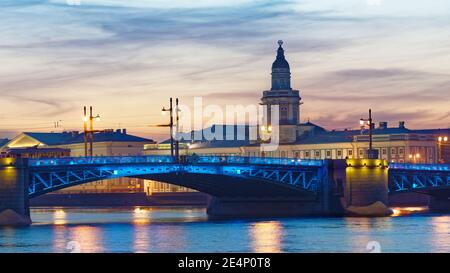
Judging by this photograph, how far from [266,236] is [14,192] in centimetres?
2542

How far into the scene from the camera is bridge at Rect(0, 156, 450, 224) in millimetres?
108688

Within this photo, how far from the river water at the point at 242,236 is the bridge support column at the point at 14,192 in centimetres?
167

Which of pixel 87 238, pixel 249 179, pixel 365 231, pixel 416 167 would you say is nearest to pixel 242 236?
pixel 365 231

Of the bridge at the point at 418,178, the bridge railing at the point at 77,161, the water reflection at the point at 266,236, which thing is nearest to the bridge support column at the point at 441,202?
the bridge at the point at 418,178

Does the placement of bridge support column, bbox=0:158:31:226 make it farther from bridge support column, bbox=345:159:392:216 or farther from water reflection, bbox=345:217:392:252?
bridge support column, bbox=345:159:392:216

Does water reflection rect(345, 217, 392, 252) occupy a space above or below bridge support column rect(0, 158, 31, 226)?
below

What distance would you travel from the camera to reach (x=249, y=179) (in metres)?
118

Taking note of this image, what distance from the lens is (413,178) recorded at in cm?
13300

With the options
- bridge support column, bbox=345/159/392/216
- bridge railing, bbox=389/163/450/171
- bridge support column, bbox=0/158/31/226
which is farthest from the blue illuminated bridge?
bridge railing, bbox=389/163/450/171

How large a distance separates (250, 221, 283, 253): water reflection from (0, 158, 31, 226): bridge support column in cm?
1794

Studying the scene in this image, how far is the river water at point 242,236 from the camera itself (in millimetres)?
79625

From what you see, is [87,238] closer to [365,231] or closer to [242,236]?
[242,236]

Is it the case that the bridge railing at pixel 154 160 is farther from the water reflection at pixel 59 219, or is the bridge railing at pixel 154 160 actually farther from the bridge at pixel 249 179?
the water reflection at pixel 59 219
